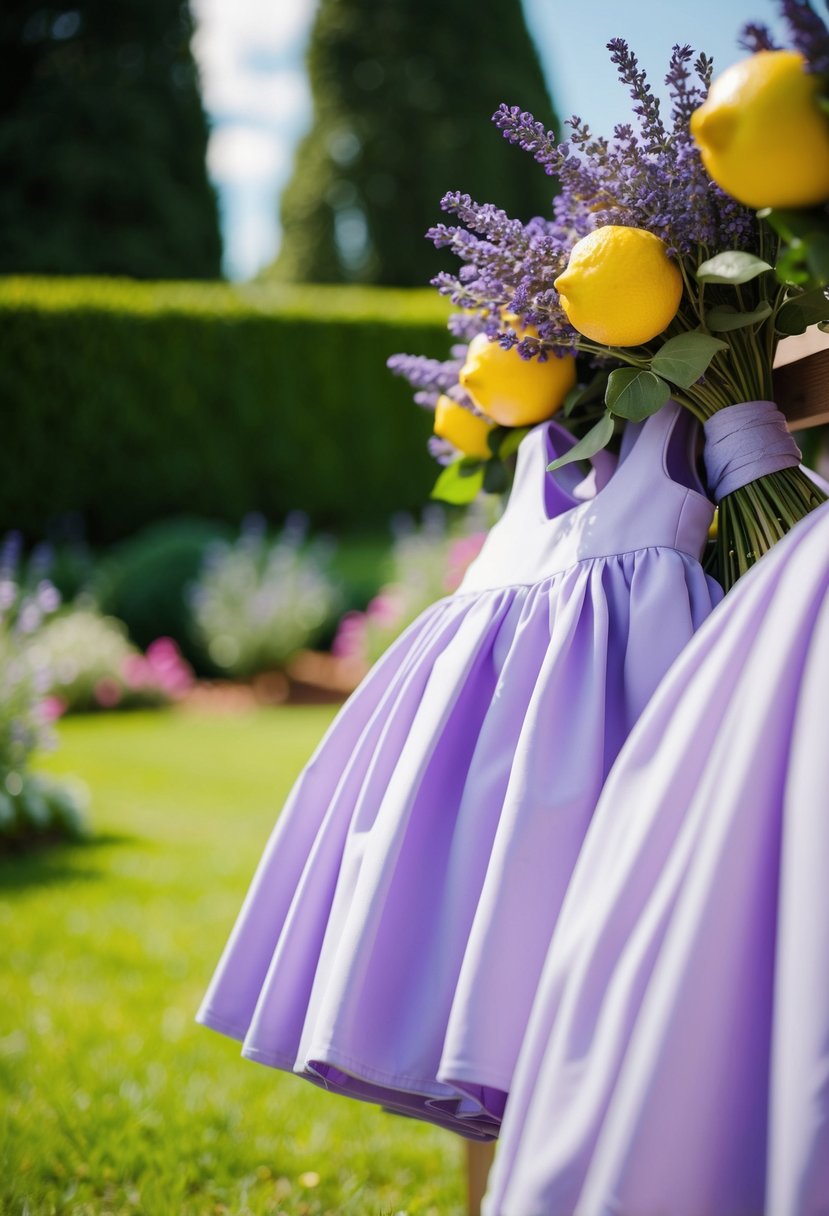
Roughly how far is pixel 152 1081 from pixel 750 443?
166 centimetres

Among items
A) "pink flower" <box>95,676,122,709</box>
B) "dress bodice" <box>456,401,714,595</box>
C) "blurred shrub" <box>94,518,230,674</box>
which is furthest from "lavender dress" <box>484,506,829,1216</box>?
"blurred shrub" <box>94,518,230,674</box>

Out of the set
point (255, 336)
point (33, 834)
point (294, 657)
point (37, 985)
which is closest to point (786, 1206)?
point (37, 985)

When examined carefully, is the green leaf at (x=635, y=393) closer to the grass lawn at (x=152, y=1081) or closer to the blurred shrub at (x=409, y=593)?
the grass lawn at (x=152, y=1081)

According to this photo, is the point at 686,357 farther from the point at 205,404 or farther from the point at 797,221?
the point at 205,404

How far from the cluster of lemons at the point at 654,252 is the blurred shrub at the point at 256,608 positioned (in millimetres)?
6040

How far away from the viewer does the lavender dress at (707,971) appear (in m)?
0.56

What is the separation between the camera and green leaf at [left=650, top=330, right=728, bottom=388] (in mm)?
825

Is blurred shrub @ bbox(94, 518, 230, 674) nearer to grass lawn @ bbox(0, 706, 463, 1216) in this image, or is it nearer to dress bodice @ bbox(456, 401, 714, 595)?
grass lawn @ bbox(0, 706, 463, 1216)

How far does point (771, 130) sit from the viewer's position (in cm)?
66

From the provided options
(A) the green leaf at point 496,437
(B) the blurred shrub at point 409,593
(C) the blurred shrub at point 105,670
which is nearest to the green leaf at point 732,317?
(A) the green leaf at point 496,437

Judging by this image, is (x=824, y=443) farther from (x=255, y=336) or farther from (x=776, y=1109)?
(x=255, y=336)

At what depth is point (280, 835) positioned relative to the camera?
1.04 metres

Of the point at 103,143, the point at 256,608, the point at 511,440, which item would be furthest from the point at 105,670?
the point at 103,143

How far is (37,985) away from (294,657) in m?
5.09
